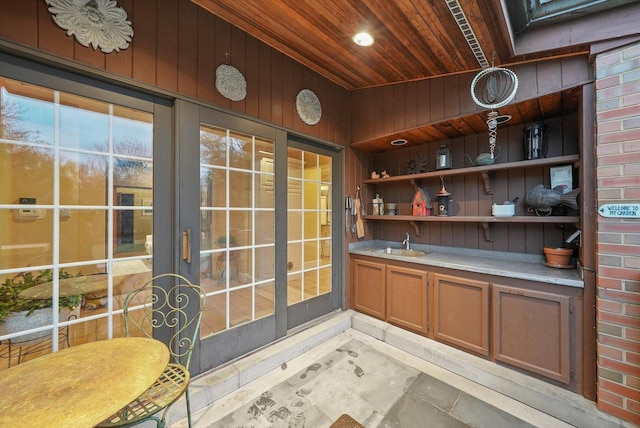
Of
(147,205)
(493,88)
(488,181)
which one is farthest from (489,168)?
(147,205)

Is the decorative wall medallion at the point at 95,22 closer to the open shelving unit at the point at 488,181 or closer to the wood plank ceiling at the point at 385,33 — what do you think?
the wood plank ceiling at the point at 385,33

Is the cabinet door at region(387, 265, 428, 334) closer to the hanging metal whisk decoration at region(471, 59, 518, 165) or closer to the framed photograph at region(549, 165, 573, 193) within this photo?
the framed photograph at region(549, 165, 573, 193)

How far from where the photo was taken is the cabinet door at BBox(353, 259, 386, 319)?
2793 mm

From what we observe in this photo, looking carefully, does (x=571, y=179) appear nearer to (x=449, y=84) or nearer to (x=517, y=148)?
(x=517, y=148)

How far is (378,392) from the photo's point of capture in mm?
1889

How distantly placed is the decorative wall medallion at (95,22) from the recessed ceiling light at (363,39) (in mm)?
1537

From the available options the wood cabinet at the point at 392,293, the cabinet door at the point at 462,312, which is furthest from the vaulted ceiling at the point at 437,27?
the wood cabinet at the point at 392,293

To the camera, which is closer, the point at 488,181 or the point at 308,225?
the point at 488,181

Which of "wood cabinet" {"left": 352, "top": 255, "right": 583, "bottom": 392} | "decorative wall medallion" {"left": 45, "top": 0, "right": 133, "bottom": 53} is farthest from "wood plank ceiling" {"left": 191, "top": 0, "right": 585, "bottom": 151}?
"wood cabinet" {"left": 352, "top": 255, "right": 583, "bottom": 392}

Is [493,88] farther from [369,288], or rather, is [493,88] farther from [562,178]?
[369,288]

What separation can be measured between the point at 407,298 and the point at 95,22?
10.4 ft

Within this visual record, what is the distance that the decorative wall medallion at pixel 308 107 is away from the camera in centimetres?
258

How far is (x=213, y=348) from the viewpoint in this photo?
1.97m

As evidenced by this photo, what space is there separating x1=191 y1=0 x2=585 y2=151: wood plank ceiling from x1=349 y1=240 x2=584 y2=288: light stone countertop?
130 cm
